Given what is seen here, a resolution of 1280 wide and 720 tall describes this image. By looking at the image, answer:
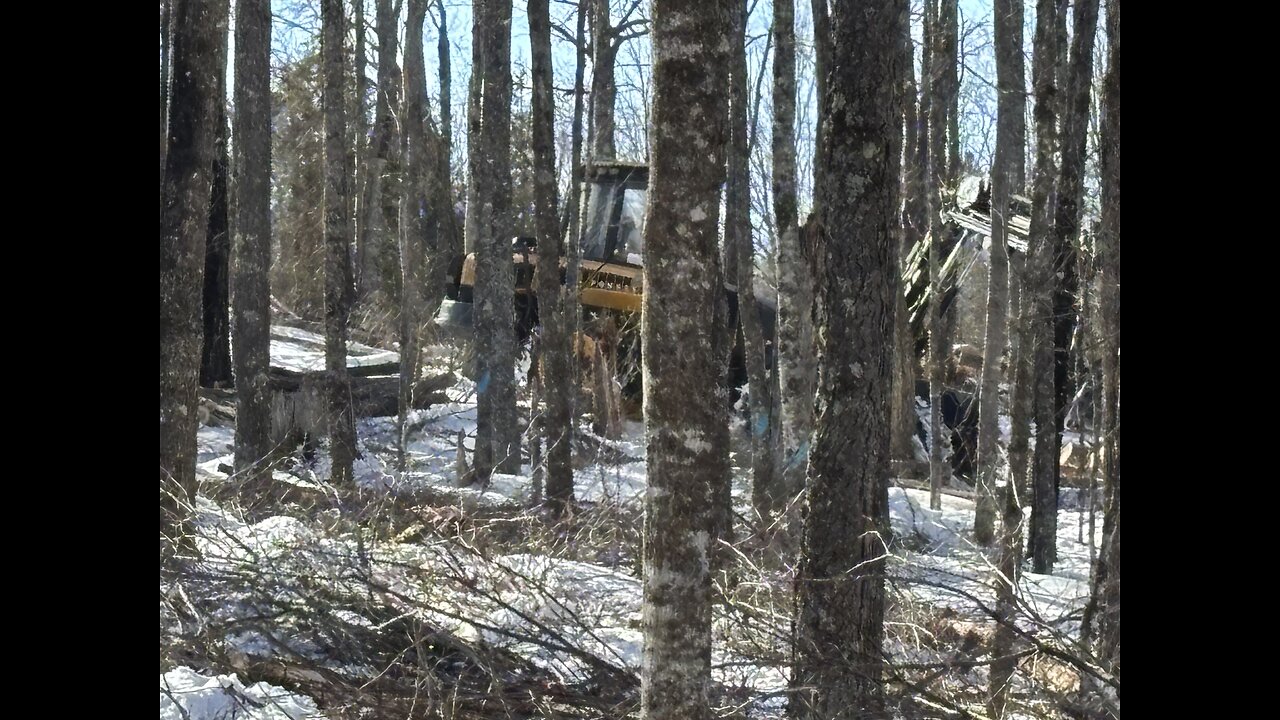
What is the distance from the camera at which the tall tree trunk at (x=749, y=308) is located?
1080cm

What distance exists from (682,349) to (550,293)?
6870mm

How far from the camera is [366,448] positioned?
14.5 m

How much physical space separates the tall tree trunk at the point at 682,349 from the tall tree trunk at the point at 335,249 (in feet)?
27.7

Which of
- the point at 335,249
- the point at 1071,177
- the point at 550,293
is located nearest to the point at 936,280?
the point at 1071,177

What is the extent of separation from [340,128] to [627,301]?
5485mm

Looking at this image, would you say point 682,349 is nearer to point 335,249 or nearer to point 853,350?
point 853,350

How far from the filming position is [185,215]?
732 centimetres

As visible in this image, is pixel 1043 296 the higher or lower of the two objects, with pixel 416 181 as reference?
lower

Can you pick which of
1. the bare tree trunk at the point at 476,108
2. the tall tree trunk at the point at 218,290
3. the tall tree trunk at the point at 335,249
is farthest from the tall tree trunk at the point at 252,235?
the tall tree trunk at the point at 218,290

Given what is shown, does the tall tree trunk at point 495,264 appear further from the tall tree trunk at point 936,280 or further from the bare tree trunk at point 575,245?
the tall tree trunk at point 936,280

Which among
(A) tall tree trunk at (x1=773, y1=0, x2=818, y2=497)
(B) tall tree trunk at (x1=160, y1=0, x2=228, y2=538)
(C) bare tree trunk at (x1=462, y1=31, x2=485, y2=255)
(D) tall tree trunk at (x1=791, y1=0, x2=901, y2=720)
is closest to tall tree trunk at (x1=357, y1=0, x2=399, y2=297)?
(C) bare tree trunk at (x1=462, y1=31, x2=485, y2=255)
